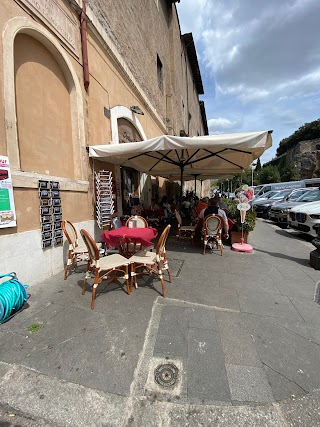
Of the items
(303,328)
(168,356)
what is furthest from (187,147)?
(168,356)

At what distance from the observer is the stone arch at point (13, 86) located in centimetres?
298

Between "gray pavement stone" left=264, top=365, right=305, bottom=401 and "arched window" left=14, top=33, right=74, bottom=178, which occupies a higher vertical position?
"arched window" left=14, top=33, right=74, bottom=178

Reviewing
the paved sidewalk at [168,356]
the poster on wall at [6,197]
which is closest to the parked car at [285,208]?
the paved sidewalk at [168,356]

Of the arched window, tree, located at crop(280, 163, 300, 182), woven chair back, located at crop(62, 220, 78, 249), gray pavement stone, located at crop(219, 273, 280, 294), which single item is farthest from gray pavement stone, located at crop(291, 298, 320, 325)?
tree, located at crop(280, 163, 300, 182)

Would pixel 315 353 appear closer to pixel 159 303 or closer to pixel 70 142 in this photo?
pixel 159 303

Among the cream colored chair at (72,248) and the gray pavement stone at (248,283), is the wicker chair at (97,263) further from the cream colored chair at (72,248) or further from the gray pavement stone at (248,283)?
the gray pavement stone at (248,283)

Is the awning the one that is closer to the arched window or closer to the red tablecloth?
the arched window

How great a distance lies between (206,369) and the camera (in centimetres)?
186

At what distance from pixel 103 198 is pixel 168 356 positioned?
13.3ft

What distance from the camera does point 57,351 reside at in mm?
2080

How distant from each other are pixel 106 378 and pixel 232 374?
3.58ft

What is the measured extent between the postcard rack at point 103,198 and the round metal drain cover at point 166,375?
3768 millimetres

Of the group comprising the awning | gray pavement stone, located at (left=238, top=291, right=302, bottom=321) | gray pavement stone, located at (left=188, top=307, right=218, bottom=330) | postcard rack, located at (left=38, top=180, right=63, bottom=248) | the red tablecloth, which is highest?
the awning

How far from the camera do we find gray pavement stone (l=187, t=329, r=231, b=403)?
1.65 m
